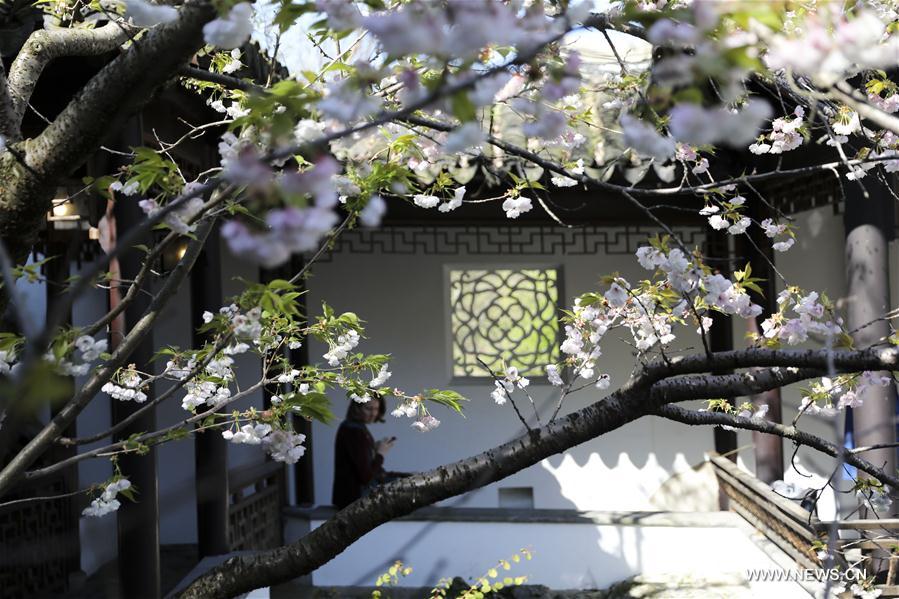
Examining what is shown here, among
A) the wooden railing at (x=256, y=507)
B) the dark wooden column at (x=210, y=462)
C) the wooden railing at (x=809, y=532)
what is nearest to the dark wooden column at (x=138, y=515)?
the dark wooden column at (x=210, y=462)

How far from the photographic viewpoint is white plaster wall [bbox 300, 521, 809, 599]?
18.9ft

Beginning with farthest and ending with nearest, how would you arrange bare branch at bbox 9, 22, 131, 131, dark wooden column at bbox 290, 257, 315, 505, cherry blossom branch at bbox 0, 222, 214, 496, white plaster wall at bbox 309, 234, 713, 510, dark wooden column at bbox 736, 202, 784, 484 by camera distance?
white plaster wall at bbox 309, 234, 713, 510 < dark wooden column at bbox 290, 257, 315, 505 < dark wooden column at bbox 736, 202, 784, 484 < bare branch at bbox 9, 22, 131, 131 < cherry blossom branch at bbox 0, 222, 214, 496

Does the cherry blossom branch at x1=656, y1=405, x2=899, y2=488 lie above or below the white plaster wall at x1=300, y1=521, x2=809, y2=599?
above

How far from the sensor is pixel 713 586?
552cm

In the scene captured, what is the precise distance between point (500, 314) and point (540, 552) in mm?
2215

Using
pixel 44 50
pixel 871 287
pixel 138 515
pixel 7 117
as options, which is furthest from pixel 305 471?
pixel 7 117

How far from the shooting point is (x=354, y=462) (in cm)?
634

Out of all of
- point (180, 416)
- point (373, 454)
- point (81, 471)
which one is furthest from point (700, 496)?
point (81, 471)

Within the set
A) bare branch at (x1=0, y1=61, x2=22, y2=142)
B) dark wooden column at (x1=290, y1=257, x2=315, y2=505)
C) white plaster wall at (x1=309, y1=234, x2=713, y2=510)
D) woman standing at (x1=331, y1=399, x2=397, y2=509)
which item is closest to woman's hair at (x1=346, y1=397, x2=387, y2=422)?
woman standing at (x1=331, y1=399, x2=397, y2=509)

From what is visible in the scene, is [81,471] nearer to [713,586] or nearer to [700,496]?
[713,586]

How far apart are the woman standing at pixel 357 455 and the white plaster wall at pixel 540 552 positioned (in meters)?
0.43

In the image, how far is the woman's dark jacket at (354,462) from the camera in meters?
6.33

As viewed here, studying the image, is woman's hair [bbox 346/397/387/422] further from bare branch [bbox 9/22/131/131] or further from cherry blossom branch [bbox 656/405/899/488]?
cherry blossom branch [bbox 656/405/899/488]

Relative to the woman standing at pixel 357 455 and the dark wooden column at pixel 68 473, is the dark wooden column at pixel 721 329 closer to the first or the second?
the woman standing at pixel 357 455
